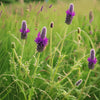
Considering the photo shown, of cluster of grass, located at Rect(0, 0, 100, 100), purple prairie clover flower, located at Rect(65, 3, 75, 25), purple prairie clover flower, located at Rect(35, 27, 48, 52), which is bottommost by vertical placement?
cluster of grass, located at Rect(0, 0, 100, 100)

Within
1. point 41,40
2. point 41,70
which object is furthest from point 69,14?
point 41,70

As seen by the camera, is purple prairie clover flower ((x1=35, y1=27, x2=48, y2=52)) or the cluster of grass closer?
purple prairie clover flower ((x1=35, y1=27, x2=48, y2=52))

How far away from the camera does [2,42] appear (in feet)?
5.92

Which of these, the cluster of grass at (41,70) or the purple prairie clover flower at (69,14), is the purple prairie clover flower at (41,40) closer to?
the cluster of grass at (41,70)

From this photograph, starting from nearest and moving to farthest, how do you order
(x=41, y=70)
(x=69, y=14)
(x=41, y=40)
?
(x=41, y=40), (x=69, y=14), (x=41, y=70)

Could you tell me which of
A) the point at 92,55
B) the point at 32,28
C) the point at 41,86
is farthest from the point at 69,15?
the point at 41,86

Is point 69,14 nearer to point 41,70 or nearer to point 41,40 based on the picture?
point 41,40

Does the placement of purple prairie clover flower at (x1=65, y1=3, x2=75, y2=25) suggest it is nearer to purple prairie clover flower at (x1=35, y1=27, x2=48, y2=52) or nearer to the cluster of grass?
the cluster of grass

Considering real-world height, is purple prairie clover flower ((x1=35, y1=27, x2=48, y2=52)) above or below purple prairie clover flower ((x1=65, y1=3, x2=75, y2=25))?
below

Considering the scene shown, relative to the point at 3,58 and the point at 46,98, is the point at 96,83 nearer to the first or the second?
the point at 46,98

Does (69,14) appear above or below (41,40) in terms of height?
above

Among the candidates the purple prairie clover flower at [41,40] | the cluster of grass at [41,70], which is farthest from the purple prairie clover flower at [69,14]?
the purple prairie clover flower at [41,40]

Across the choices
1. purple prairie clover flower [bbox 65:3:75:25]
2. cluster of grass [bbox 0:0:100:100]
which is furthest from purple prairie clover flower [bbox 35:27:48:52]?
purple prairie clover flower [bbox 65:3:75:25]

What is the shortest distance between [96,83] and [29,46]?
0.74m
